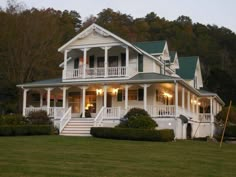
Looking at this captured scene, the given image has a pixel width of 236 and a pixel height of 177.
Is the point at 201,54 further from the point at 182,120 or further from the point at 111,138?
the point at 111,138

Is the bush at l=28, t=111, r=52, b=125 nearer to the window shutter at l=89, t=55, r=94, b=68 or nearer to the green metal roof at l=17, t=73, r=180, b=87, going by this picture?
the green metal roof at l=17, t=73, r=180, b=87

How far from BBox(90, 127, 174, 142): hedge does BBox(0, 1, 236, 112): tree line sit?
22.1 meters

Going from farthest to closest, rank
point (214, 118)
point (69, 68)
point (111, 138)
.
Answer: point (214, 118) < point (69, 68) < point (111, 138)

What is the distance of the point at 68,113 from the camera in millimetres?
A: 29969

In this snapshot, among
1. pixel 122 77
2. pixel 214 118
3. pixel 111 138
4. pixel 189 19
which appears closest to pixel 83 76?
pixel 122 77

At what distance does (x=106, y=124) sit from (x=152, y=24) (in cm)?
4295

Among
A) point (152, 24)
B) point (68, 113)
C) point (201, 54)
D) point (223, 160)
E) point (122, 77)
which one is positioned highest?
point (152, 24)

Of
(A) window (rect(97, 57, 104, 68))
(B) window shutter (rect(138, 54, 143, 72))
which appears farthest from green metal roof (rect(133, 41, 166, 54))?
(A) window (rect(97, 57, 104, 68))

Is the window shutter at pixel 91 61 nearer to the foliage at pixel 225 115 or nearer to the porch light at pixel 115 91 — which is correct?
the porch light at pixel 115 91

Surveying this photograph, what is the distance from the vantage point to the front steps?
1101 inches

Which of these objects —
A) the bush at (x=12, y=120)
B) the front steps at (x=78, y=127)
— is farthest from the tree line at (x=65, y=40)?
the front steps at (x=78, y=127)

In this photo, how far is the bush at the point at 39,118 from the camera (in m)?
29.7

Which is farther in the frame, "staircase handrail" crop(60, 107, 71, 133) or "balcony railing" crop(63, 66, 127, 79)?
"balcony railing" crop(63, 66, 127, 79)

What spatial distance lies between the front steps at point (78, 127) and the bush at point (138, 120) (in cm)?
257
